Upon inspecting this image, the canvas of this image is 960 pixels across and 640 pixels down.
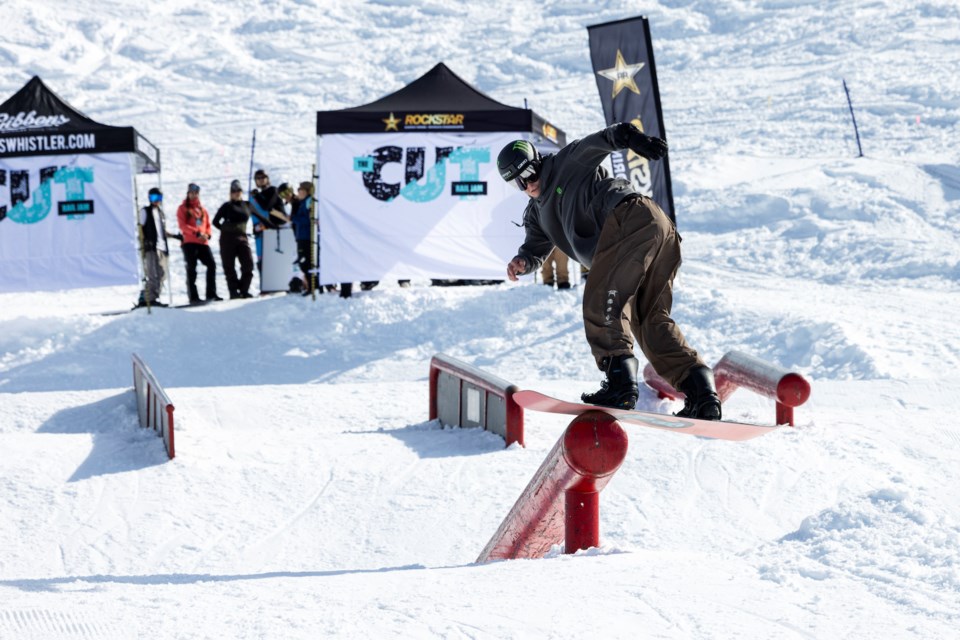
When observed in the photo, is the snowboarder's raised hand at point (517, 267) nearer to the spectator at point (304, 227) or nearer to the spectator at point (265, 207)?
the spectator at point (304, 227)

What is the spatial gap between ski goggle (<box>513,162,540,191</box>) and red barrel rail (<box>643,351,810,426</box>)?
6.91 ft

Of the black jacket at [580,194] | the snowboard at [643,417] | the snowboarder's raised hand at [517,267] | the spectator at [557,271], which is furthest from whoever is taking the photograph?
the spectator at [557,271]

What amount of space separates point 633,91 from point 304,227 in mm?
4293

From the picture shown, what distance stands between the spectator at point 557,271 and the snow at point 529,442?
8.7 inches

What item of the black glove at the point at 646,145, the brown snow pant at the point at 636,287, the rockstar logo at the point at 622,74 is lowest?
the brown snow pant at the point at 636,287

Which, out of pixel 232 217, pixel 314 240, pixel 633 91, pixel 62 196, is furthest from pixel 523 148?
pixel 62 196

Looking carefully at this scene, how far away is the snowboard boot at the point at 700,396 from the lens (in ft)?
14.5

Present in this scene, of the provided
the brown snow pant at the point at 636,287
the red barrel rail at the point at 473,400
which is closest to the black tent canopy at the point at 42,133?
the red barrel rail at the point at 473,400

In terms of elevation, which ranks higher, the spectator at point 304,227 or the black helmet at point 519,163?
the black helmet at point 519,163

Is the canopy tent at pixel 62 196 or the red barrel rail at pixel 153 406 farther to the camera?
the canopy tent at pixel 62 196

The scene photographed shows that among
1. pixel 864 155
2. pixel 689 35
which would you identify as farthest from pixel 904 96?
pixel 689 35

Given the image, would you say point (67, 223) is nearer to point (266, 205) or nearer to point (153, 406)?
point (266, 205)

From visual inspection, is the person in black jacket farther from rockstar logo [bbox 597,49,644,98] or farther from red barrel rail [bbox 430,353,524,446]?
red barrel rail [bbox 430,353,524,446]

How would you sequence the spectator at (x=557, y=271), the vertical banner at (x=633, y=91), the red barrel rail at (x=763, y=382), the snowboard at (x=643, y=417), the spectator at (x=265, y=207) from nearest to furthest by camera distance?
1. the snowboard at (x=643, y=417)
2. the red barrel rail at (x=763, y=382)
3. the vertical banner at (x=633, y=91)
4. the spectator at (x=557, y=271)
5. the spectator at (x=265, y=207)
